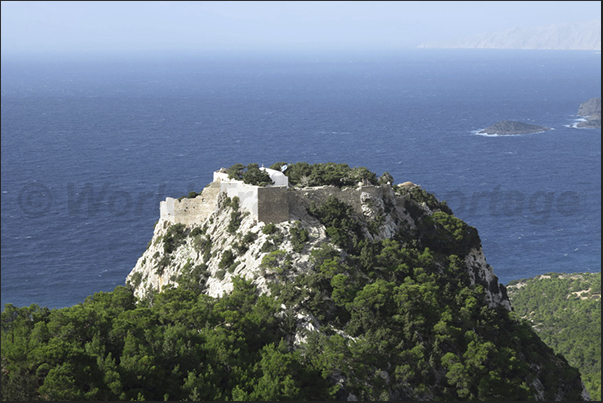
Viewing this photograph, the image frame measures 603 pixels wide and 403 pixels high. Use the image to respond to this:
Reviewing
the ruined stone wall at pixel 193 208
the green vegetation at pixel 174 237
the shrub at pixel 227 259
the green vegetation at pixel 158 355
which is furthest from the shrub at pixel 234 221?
the green vegetation at pixel 158 355

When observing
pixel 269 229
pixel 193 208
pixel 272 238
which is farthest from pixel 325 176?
pixel 193 208

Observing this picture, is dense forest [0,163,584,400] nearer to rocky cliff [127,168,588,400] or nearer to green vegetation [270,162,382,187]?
rocky cliff [127,168,588,400]

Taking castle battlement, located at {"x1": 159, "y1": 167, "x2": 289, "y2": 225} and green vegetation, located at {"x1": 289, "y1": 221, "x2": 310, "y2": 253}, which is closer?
green vegetation, located at {"x1": 289, "y1": 221, "x2": 310, "y2": 253}

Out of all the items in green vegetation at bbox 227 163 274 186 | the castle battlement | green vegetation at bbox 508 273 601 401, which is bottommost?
green vegetation at bbox 508 273 601 401

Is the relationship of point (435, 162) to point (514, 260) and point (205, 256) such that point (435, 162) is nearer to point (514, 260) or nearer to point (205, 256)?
point (514, 260)

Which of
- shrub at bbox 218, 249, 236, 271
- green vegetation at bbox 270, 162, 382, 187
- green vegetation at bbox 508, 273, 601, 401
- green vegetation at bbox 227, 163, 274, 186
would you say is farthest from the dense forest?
green vegetation at bbox 508, 273, 601, 401

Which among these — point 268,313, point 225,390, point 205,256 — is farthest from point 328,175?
point 225,390
